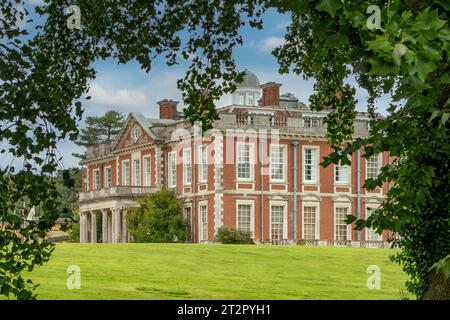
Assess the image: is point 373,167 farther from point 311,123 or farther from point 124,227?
point 124,227

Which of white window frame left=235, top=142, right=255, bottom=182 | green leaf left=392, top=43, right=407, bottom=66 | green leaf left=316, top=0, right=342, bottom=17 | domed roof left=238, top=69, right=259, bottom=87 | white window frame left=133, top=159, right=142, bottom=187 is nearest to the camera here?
green leaf left=392, top=43, right=407, bottom=66

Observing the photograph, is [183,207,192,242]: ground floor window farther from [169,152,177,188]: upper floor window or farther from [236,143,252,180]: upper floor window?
[236,143,252,180]: upper floor window

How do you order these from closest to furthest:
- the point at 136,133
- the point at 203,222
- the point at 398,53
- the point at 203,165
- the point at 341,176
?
the point at 398,53 → the point at 203,222 → the point at 203,165 → the point at 341,176 → the point at 136,133

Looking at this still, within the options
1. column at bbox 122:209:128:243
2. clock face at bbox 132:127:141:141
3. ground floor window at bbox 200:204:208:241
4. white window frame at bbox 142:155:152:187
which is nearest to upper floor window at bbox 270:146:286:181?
ground floor window at bbox 200:204:208:241

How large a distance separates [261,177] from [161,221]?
6.29 m

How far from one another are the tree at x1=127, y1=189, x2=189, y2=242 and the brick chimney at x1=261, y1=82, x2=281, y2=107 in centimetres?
905

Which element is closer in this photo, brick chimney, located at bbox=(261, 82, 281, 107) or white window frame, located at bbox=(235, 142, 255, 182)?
white window frame, located at bbox=(235, 142, 255, 182)

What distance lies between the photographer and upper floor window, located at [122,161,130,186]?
5703 centimetres

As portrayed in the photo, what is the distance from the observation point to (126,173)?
5741 cm

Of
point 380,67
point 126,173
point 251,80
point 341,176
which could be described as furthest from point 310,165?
point 380,67

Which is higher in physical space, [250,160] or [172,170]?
[250,160]

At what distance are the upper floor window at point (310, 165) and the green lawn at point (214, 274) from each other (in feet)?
57.6

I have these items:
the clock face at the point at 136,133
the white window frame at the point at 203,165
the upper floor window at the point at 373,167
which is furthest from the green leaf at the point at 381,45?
the clock face at the point at 136,133
